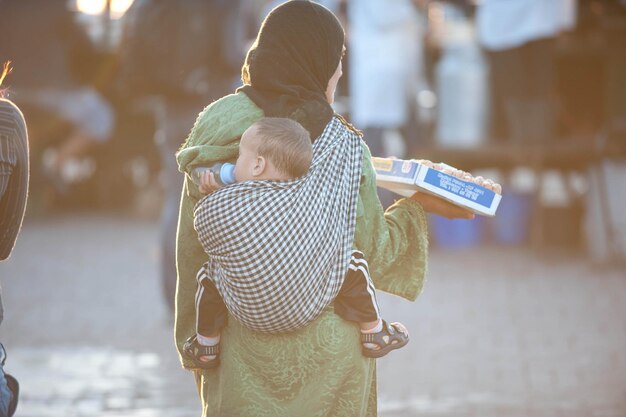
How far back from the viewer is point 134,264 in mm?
11094

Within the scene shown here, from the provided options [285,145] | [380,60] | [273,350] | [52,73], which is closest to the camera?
[285,145]

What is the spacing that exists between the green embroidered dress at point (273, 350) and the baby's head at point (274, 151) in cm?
13

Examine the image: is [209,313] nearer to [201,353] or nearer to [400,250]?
[201,353]

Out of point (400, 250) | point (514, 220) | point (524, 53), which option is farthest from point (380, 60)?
point (400, 250)

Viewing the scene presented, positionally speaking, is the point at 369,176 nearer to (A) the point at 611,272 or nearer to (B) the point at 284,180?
(B) the point at 284,180

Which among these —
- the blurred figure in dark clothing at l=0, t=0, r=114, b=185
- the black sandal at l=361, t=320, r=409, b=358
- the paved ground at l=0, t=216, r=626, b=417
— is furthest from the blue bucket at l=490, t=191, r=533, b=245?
the black sandal at l=361, t=320, r=409, b=358

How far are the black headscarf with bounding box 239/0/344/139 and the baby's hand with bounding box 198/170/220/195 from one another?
23 cm

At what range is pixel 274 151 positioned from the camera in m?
3.10

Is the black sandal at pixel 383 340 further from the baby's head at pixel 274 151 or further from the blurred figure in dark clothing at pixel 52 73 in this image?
the blurred figure in dark clothing at pixel 52 73

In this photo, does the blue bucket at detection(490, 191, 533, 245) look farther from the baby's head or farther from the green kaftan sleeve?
the baby's head

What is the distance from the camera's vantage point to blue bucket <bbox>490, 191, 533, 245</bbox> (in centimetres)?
1175

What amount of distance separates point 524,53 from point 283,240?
26.1 feet

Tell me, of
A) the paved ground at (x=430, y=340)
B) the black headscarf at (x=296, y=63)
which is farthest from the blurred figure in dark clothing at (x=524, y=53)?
the black headscarf at (x=296, y=63)

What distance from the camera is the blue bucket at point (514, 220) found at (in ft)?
38.5
